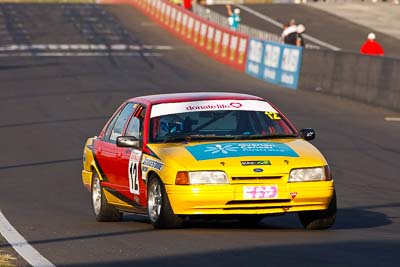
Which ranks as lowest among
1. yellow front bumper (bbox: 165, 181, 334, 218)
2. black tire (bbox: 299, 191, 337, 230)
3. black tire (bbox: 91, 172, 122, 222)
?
black tire (bbox: 91, 172, 122, 222)

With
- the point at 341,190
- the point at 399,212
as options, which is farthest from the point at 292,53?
the point at 399,212

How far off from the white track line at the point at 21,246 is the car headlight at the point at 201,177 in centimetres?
139

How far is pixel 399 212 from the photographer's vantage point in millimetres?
12523

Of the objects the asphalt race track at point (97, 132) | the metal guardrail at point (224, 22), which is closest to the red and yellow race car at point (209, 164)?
the asphalt race track at point (97, 132)

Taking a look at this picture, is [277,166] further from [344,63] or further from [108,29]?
[108,29]

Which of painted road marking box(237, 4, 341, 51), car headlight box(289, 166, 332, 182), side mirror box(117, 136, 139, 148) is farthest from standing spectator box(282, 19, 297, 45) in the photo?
car headlight box(289, 166, 332, 182)

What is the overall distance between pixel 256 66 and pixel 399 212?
2546cm

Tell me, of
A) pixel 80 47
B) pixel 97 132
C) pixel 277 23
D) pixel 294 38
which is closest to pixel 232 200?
pixel 97 132

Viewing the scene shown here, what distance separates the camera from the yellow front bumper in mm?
9805

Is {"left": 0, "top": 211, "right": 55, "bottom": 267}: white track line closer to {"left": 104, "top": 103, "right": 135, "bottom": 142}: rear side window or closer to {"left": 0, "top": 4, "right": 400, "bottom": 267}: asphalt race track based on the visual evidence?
{"left": 0, "top": 4, "right": 400, "bottom": 267}: asphalt race track

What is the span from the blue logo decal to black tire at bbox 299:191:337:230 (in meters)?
0.54

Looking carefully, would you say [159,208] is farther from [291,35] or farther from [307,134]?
[291,35]

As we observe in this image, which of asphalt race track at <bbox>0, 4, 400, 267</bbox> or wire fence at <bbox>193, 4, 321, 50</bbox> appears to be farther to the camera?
wire fence at <bbox>193, 4, 321, 50</bbox>

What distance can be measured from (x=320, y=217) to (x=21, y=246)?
2725mm
